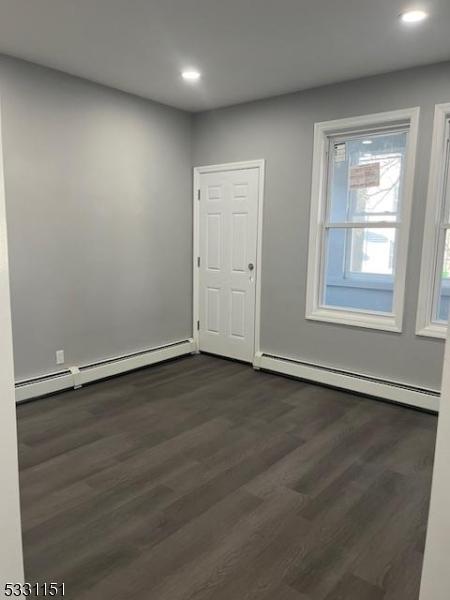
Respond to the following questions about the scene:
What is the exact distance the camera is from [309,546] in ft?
6.58

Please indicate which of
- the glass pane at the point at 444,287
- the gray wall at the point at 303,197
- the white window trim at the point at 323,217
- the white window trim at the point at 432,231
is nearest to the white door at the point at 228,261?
the gray wall at the point at 303,197

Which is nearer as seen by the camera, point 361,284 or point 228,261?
point 361,284

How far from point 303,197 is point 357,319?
4.10ft

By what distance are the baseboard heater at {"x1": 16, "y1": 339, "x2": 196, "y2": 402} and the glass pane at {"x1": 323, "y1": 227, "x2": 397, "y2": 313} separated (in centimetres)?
177

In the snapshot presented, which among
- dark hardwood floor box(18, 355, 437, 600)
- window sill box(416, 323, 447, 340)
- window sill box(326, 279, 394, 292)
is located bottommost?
dark hardwood floor box(18, 355, 437, 600)

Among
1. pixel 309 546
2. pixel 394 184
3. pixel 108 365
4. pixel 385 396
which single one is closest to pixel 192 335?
pixel 108 365

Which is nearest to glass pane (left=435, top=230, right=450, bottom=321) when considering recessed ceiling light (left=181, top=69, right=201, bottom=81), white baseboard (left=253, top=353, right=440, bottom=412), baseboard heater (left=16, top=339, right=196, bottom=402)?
white baseboard (left=253, top=353, right=440, bottom=412)

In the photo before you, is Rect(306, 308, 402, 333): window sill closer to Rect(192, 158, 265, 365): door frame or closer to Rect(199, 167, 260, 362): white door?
Rect(192, 158, 265, 365): door frame

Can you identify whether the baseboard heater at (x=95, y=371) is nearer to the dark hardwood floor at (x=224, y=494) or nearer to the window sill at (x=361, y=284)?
the dark hardwood floor at (x=224, y=494)

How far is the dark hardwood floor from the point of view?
5.97ft

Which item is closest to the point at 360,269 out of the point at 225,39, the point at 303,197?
the point at 303,197

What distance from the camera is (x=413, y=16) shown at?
2.62 meters

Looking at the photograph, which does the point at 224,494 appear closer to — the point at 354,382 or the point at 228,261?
the point at 354,382

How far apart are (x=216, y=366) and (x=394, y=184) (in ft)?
8.15
